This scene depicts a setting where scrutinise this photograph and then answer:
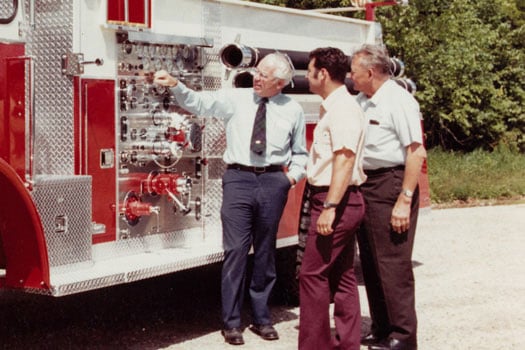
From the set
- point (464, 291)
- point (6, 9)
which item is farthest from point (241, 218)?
point (464, 291)

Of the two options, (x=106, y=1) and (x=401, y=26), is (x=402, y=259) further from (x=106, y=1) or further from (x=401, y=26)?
(x=401, y=26)

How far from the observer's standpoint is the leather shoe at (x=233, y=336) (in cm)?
641

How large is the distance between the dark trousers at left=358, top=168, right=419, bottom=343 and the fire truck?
1157 millimetres

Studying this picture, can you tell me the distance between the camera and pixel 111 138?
5941 millimetres

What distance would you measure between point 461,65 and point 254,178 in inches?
486

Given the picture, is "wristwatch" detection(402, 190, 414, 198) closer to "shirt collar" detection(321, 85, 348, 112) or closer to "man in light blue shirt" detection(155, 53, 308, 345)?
"shirt collar" detection(321, 85, 348, 112)

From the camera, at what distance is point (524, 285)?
8625 millimetres

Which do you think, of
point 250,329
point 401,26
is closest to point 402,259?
point 250,329

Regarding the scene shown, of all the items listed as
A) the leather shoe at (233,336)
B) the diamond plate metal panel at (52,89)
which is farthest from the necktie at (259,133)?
the diamond plate metal panel at (52,89)

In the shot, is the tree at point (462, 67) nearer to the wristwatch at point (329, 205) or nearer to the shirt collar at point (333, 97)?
the shirt collar at point (333, 97)

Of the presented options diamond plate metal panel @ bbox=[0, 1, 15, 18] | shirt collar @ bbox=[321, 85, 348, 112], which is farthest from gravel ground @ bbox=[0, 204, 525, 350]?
diamond plate metal panel @ bbox=[0, 1, 15, 18]

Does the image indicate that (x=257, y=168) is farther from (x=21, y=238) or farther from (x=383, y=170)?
(x=21, y=238)

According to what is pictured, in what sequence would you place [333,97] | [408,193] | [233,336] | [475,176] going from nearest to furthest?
[333,97]
[408,193]
[233,336]
[475,176]

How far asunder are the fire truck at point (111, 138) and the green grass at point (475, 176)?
357 inches
